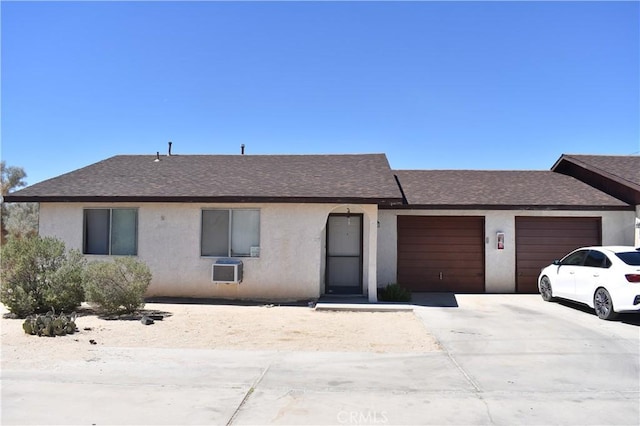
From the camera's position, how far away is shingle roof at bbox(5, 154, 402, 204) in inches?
511

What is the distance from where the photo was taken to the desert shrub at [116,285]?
34.4 feet

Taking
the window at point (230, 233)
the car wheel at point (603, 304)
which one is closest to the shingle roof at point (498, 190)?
the car wheel at point (603, 304)

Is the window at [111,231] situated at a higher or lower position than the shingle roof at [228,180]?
lower

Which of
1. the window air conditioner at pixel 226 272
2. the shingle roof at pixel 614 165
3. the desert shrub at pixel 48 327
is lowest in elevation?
the desert shrub at pixel 48 327

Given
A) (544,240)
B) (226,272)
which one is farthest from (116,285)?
(544,240)

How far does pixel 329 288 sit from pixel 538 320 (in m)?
5.78

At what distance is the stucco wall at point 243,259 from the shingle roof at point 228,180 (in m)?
0.40

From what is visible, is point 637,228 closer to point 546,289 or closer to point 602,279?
point 546,289

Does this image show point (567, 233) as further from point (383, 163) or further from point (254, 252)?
point (254, 252)

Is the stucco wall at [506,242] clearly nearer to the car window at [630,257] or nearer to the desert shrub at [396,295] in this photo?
the desert shrub at [396,295]

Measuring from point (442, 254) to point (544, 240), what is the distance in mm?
3044

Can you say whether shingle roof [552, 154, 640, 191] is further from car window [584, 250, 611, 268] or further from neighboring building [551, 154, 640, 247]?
car window [584, 250, 611, 268]

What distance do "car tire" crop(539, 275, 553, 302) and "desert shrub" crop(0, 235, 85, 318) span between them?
11.4 m

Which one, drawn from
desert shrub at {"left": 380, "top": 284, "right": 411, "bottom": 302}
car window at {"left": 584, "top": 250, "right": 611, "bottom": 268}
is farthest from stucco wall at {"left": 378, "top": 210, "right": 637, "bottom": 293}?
car window at {"left": 584, "top": 250, "right": 611, "bottom": 268}
